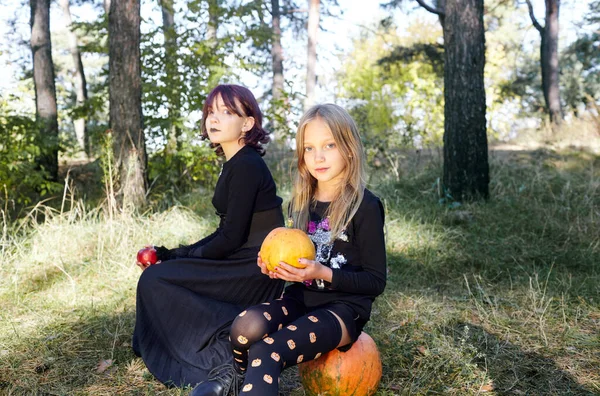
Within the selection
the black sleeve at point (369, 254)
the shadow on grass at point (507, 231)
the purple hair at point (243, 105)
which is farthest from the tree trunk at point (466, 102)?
the black sleeve at point (369, 254)

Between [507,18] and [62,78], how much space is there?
27457 millimetres

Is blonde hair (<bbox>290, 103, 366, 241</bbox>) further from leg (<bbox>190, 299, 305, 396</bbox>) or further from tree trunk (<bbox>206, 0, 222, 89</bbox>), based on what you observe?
tree trunk (<bbox>206, 0, 222, 89</bbox>)

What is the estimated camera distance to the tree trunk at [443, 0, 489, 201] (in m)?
6.65

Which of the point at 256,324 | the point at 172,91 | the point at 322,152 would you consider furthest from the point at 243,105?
the point at 172,91

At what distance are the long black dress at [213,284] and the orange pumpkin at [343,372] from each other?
0.52 m

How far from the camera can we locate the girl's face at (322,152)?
2555 millimetres

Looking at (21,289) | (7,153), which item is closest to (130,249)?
(21,289)

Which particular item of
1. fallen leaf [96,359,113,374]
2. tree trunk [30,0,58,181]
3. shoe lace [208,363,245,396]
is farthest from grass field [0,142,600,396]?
tree trunk [30,0,58,181]

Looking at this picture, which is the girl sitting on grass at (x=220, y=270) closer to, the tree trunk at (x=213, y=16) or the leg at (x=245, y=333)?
the leg at (x=245, y=333)

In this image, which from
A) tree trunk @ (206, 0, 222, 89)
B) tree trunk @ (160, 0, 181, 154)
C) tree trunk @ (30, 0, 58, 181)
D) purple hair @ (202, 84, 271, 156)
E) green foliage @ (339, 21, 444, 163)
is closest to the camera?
purple hair @ (202, 84, 271, 156)

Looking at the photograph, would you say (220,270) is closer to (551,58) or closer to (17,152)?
(17,152)

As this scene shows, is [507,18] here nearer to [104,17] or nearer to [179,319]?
[104,17]

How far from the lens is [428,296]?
4.51 metres

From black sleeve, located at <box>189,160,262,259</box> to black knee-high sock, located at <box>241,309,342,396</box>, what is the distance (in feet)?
2.43
